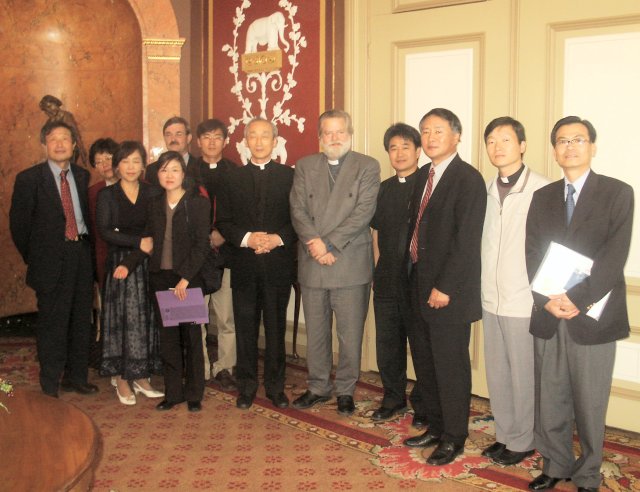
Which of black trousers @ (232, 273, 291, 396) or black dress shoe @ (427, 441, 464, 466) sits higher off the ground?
black trousers @ (232, 273, 291, 396)

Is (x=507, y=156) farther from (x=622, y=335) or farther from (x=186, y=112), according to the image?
(x=186, y=112)

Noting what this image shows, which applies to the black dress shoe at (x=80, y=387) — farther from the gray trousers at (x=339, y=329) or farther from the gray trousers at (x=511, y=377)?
the gray trousers at (x=511, y=377)

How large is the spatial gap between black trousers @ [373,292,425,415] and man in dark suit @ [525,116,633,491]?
0.81 metres

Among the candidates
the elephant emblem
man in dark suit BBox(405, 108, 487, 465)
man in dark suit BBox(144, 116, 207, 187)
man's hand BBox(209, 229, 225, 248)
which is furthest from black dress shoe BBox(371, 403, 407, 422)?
the elephant emblem

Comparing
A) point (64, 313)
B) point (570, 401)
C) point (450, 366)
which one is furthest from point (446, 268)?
point (64, 313)

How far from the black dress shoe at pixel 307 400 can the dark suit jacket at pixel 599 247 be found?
1.45 metres

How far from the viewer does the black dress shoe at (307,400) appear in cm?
367

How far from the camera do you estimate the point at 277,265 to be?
359 cm

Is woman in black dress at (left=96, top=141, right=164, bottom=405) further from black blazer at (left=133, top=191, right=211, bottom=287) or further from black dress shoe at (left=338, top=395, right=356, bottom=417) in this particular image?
black dress shoe at (left=338, top=395, right=356, bottom=417)

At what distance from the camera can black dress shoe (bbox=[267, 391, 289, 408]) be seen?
3.67 m

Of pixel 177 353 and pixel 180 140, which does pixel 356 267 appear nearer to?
pixel 177 353

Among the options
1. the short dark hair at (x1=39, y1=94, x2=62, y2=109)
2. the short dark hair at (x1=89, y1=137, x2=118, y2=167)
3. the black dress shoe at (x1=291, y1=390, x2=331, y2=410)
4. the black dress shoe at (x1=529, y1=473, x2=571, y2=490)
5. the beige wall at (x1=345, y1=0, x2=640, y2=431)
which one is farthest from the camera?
the short dark hair at (x1=39, y1=94, x2=62, y2=109)

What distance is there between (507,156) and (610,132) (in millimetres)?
772

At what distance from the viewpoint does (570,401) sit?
107 inches
